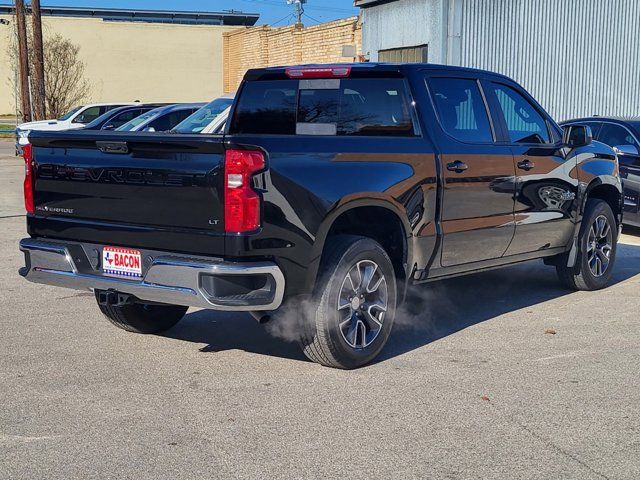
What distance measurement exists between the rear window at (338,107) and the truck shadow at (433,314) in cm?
159

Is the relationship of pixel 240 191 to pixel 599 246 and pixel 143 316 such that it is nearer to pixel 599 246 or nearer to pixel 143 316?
pixel 143 316

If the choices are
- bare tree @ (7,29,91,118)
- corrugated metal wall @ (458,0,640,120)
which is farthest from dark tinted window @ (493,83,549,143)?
bare tree @ (7,29,91,118)

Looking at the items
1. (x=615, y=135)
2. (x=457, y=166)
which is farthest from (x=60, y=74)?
(x=457, y=166)

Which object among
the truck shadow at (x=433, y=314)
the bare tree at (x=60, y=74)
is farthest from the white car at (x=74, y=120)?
the truck shadow at (x=433, y=314)

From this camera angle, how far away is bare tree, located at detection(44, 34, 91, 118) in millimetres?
51519

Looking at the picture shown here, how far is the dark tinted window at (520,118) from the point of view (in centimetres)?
794

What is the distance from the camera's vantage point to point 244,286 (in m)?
5.69

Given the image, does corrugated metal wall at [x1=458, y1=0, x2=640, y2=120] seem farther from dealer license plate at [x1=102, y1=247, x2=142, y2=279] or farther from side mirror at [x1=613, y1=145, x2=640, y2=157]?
dealer license plate at [x1=102, y1=247, x2=142, y2=279]

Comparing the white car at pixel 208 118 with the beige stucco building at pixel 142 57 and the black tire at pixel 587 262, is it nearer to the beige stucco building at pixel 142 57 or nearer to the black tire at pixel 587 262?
the black tire at pixel 587 262

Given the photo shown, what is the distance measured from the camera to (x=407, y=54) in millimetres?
22125

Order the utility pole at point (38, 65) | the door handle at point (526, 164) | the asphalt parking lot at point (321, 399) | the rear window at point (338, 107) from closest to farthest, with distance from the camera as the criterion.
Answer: the asphalt parking lot at point (321, 399)
the rear window at point (338, 107)
the door handle at point (526, 164)
the utility pole at point (38, 65)

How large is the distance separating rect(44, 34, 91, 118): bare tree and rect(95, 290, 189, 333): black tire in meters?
44.1

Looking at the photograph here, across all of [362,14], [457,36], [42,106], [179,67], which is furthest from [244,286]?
Answer: [179,67]

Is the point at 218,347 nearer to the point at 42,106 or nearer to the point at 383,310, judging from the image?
the point at 383,310
